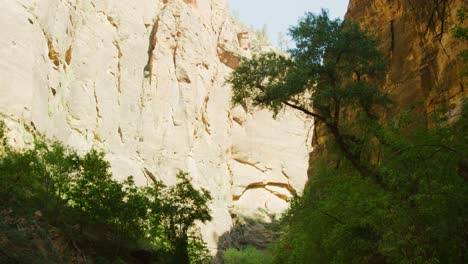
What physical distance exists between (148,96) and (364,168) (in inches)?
1080

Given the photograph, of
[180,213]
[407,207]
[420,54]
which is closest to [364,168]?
[407,207]

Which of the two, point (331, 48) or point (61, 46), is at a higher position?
point (61, 46)

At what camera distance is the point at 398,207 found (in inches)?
368

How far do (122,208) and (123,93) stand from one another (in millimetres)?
22265

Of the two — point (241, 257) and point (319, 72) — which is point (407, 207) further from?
point (241, 257)

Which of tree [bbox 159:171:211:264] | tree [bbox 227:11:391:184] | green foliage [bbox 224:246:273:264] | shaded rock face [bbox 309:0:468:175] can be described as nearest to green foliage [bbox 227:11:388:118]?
tree [bbox 227:11:391:184]

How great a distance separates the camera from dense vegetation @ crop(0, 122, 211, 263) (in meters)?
12.3

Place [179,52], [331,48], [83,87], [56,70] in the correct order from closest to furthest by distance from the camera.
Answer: [331,48] → [56,70] → [83,87] → [179,52]

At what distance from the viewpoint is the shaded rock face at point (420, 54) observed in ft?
47.7

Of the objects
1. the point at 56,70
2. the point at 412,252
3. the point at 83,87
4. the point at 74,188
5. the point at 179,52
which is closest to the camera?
the point at 412,252

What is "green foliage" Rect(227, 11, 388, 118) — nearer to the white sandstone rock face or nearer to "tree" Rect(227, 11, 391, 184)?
"tree" Rect(227, 11, 391, 184)

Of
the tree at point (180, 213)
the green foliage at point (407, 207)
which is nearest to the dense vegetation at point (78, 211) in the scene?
the tree at point (180, 213)

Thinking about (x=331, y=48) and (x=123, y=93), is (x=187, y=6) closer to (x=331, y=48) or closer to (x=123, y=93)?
(x=123, y=93)

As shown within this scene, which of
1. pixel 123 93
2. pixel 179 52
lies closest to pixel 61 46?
pixel 123 93
